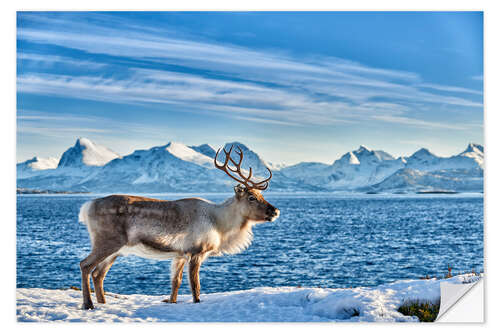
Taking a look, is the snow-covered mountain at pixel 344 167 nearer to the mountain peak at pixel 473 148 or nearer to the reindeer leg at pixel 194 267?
the mountain peak at pixel 473 148

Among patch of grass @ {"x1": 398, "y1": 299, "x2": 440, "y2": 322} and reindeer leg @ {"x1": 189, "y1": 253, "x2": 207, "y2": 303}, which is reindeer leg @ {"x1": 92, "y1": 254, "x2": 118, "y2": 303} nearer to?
reindeer leg @ {"x1": 189, "y1": 253, "x2": 207, "y2": 303}

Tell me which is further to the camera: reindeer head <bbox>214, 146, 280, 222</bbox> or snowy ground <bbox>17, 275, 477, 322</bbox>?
reindeer head <bbox>214, 146, 280, 222</bbox>

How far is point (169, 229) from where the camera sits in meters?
7.30

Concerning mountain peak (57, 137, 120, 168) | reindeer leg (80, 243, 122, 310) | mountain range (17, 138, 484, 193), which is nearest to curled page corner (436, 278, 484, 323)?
mountain range (17, 138, 484, 193)

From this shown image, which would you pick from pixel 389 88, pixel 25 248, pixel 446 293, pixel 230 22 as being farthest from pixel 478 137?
pixel 25 248

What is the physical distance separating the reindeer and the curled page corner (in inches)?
100

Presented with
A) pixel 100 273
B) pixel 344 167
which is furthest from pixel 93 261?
pixel 344 167

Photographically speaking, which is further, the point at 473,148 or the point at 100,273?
the point at 473,148

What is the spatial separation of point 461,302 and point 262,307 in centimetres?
285

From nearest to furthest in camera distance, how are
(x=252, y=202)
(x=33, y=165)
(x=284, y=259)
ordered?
(x=252, y=202) → (x=33, y=165) → (x=284, y=259)

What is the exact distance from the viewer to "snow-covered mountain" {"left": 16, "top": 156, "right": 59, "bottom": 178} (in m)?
9.42

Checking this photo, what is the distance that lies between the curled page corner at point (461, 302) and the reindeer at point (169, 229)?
255 cm

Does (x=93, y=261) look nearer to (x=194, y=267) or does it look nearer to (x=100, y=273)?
(x=100, y=273)

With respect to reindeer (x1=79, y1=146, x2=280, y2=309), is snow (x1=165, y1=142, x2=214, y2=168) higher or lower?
higher
